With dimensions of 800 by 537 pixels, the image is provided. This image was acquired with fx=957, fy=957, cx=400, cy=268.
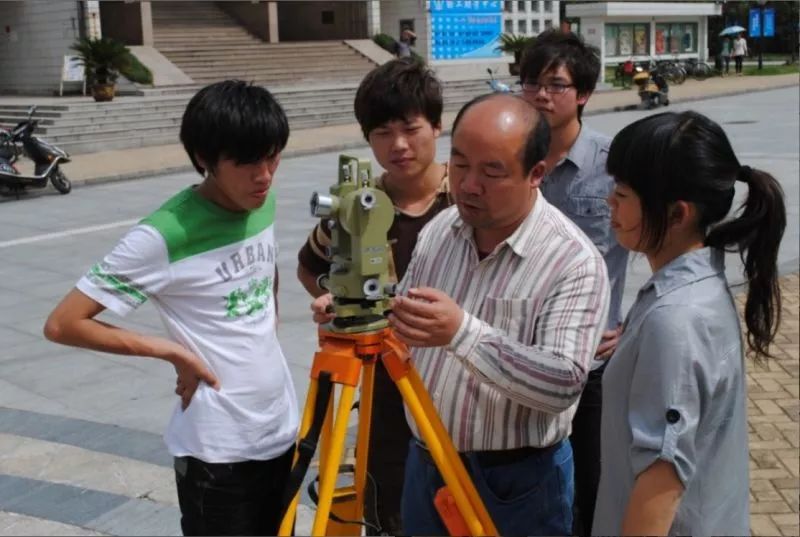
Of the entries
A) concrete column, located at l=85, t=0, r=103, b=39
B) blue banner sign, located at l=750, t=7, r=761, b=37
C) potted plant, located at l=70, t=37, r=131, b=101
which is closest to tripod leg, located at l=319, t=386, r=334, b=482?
potted plant, located at l=70, t=37, r=131, b=101

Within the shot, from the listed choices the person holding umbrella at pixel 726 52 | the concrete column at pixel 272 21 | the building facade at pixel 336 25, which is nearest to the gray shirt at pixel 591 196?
the building facade at pixel 336 25

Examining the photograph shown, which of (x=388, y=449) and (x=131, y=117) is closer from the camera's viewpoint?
(x=388, y=449)

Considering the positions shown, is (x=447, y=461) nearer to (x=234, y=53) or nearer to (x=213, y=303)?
(x=213, y=303)

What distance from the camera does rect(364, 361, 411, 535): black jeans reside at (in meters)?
2.38

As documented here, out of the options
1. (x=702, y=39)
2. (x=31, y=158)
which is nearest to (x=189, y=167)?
(x=31, y=158)

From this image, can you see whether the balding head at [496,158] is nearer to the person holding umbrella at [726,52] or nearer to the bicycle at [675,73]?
the bicycle at [675,73]

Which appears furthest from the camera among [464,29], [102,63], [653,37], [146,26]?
[653,37]

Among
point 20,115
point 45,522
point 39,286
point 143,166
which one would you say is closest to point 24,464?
point 45,522

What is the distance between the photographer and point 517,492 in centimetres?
190

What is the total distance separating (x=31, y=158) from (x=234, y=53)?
12.6 m

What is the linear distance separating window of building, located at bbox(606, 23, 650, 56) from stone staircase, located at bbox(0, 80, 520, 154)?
39.1 ft

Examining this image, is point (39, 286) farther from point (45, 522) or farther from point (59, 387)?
point (45, 522)

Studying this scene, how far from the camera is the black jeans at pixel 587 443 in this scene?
7.79 feet

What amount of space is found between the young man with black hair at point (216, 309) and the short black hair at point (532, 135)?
422 millimetres
